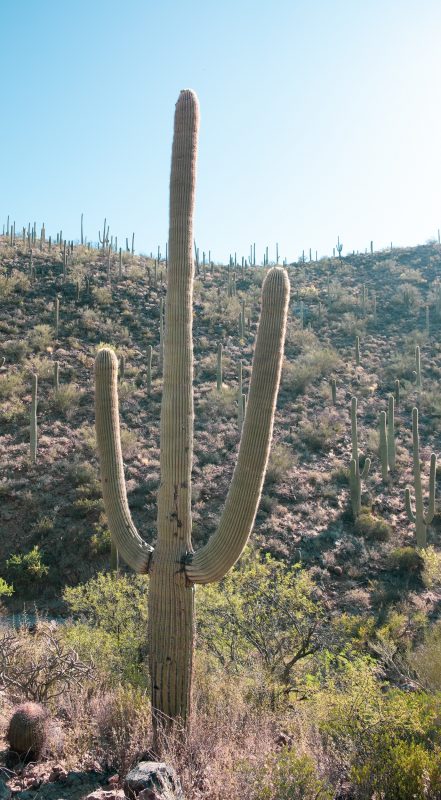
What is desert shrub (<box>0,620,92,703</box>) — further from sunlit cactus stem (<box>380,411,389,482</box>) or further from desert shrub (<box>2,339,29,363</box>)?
desert shrub (<box>2,339,29,363</box>)

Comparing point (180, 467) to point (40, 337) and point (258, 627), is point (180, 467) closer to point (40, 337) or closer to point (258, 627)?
point (258, 627)

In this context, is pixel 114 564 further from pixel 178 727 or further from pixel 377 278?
pixel 377 278

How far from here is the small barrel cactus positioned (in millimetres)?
5352

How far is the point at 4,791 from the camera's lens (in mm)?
4824

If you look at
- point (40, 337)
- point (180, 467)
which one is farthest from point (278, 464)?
point (180, 467)

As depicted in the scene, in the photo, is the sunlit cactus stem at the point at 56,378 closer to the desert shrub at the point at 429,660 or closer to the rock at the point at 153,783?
the desert shrub at the point at 429,660

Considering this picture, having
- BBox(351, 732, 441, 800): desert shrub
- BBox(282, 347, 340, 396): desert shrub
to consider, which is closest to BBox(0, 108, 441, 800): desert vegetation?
BBox(351, 732, 441, 800): desert shrub

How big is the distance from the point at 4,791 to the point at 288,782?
91.8 inches

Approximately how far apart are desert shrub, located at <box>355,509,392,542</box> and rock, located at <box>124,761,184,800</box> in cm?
1461

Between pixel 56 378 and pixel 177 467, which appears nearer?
pixel 177 467

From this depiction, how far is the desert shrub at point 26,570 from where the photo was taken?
16891mm

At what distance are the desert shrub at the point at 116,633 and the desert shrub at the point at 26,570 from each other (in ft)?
16.9

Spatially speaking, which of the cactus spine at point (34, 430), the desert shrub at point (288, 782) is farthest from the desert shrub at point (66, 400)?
the desert shrub at point (288, 782)

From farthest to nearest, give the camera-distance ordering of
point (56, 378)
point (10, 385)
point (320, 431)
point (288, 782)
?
point (56, 378) → point (10, 385) → point (320, 431) → point (288, 782)
